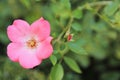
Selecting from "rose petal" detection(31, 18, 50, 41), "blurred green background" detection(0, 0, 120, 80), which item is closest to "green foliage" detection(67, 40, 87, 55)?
"rose petal" detection(31, 18, 50, 41)

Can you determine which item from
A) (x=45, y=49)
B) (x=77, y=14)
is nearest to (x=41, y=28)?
(x=45, y=49)

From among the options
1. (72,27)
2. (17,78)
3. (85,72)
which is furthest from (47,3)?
(72,27)

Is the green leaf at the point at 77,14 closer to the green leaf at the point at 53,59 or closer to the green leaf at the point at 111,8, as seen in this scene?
the green leaf at the point at 111,8

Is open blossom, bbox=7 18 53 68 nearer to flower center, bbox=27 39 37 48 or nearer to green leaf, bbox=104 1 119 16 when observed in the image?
flower center, bbox=27 39 37 48

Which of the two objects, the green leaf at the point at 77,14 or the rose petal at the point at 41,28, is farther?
the green leaf at the point at 77,14

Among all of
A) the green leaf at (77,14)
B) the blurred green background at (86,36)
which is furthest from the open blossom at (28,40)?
the blurred green background at (86,36)

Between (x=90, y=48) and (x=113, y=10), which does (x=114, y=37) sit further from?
(x=113, y=10)
